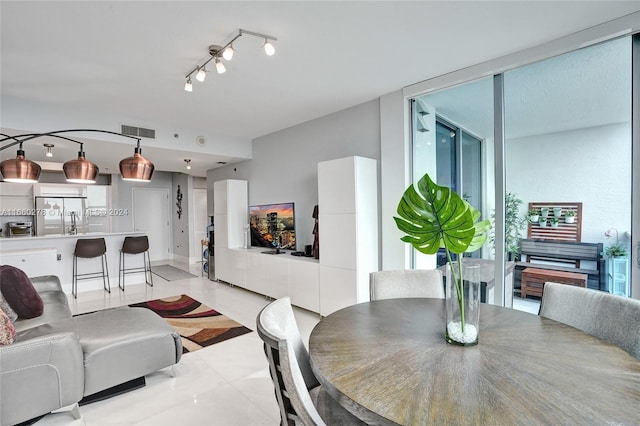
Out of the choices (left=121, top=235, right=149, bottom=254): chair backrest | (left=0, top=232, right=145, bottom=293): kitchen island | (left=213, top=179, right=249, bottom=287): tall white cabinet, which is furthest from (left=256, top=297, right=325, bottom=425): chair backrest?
(left=121, top=235, right=149, bottom=254): chair backrest

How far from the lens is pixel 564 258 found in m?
2.70

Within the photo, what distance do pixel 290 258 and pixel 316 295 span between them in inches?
Result: 27.0

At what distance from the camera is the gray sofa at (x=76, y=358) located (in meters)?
1.87

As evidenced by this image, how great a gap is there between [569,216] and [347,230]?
6.62 feet

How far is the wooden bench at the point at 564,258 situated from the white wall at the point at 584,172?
0.34 feet

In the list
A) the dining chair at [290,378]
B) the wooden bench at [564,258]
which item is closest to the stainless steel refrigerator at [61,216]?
the dining chair at [290,378]

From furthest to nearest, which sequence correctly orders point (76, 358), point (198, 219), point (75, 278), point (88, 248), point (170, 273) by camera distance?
point (198, 219), point (170, 273), point (75, 278), point (88, 248), point (76, 358)

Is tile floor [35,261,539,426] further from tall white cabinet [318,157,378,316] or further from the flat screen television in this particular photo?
the flat screen television

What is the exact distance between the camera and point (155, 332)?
253 centimetres

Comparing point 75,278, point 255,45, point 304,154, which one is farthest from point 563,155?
point 75,278

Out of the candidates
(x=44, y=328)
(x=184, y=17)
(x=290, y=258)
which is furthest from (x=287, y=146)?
(x=44, y=328)

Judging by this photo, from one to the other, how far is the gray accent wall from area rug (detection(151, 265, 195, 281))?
2.33 metres

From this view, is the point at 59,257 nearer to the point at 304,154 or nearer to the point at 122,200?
the point at 122,200

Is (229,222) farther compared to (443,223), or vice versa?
(229,222)
